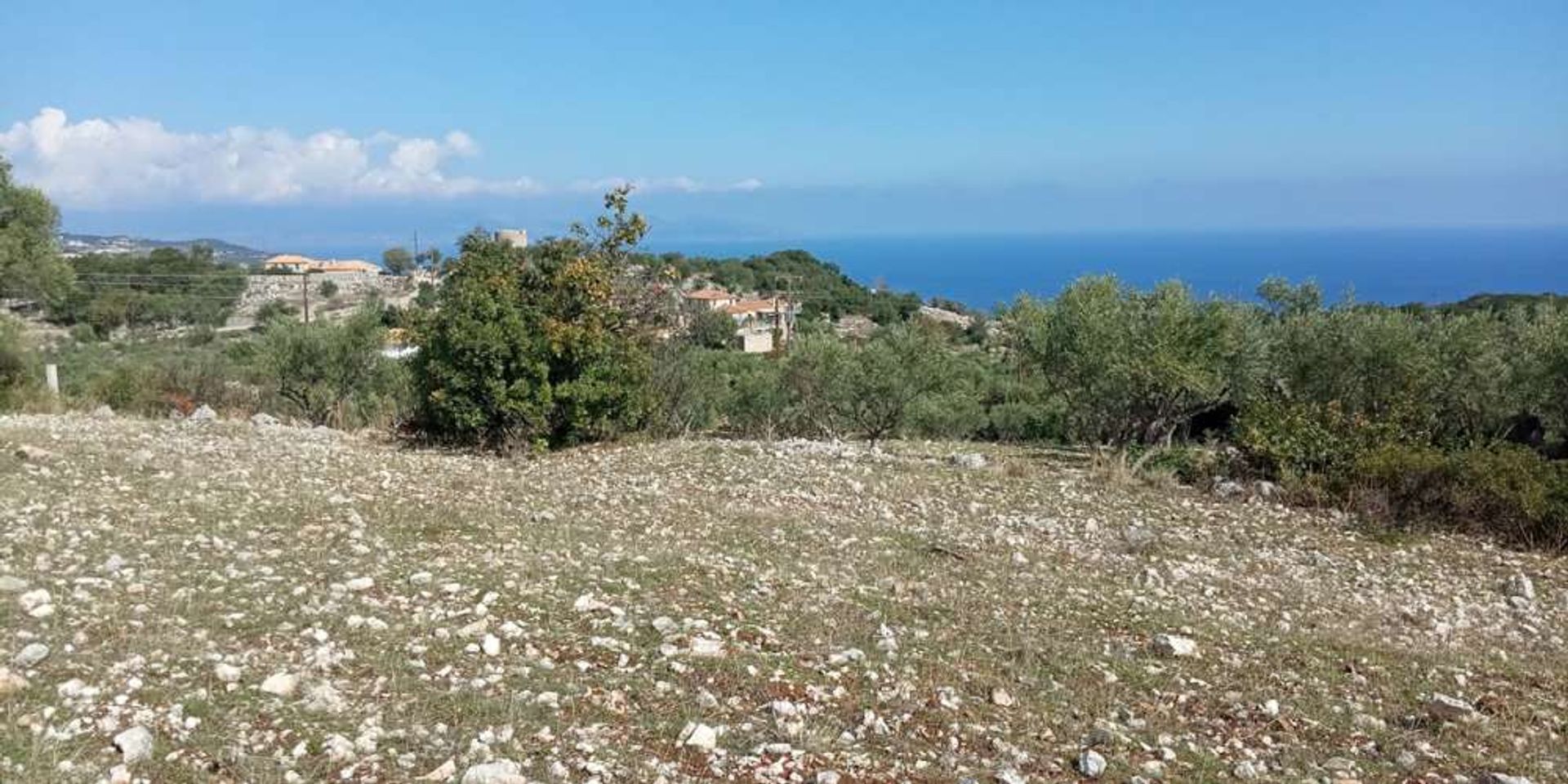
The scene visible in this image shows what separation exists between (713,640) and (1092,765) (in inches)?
101

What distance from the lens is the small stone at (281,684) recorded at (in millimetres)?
5328

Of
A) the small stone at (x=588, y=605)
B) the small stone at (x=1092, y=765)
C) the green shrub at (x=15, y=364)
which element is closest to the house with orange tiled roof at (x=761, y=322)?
the green shrub at (x=15, y=364)

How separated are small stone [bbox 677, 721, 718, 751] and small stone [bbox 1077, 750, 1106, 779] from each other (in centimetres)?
194

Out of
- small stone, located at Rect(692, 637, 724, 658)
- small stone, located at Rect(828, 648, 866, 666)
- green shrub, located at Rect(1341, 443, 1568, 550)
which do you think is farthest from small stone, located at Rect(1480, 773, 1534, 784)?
green shrub, located at Rect(1341, 443, 1568, 550)

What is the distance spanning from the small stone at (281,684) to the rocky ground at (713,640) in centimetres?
2

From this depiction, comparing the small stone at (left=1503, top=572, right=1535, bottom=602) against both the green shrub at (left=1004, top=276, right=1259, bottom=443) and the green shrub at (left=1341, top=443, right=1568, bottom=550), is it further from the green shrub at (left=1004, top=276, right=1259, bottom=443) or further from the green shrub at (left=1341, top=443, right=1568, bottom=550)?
the green shrub at (left=1004, top=276, right=1259, bottom=443)

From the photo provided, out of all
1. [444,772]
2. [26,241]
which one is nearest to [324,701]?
[444,772]

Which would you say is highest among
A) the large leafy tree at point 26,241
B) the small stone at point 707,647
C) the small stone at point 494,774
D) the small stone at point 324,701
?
the large leafy tree at point 26,241

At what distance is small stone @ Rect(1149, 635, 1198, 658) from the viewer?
7.08 m

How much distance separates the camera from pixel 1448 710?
20.2ft

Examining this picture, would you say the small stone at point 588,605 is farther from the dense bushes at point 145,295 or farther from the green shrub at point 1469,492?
the dense bushes at point 145,295

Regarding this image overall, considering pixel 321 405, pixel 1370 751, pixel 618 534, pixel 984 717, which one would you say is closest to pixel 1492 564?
pixel 1370 751

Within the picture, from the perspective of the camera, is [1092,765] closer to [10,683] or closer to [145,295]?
[10,683]

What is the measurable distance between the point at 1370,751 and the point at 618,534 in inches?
263
